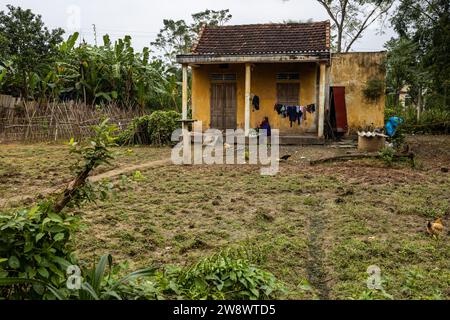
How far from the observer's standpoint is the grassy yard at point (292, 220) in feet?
13.0

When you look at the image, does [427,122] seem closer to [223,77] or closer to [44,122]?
[223,77]

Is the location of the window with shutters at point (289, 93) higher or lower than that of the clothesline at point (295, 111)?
higher

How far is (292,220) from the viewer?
226 inches

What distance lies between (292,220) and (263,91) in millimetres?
10667

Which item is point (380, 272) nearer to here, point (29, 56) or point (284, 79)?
point (284, 79)

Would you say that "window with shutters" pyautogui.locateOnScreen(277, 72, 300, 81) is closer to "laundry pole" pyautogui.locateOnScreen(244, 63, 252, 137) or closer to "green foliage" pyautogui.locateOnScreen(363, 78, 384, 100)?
"laundry pole" pyautogui.locateOnScreen(244, 63, 252, 137)

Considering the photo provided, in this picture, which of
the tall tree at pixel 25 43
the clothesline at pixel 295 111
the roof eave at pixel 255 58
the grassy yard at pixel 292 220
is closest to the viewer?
the grassy yard at pixel 292 220

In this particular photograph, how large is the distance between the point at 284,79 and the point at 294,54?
173cm

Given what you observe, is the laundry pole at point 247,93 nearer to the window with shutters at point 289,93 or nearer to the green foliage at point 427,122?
the window with shutters at point 289,93

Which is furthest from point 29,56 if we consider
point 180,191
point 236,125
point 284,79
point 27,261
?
point 27,261

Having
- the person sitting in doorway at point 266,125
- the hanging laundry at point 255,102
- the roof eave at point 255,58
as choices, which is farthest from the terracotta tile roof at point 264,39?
the person sitting in doorway at point 266,125

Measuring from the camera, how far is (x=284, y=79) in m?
15.6

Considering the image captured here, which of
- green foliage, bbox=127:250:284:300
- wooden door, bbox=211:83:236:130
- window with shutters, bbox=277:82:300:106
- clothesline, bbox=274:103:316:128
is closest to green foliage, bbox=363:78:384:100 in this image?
clothesline, bbox=274:103:316:128

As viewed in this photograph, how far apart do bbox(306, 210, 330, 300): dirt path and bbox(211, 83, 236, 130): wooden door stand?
10.4 m
